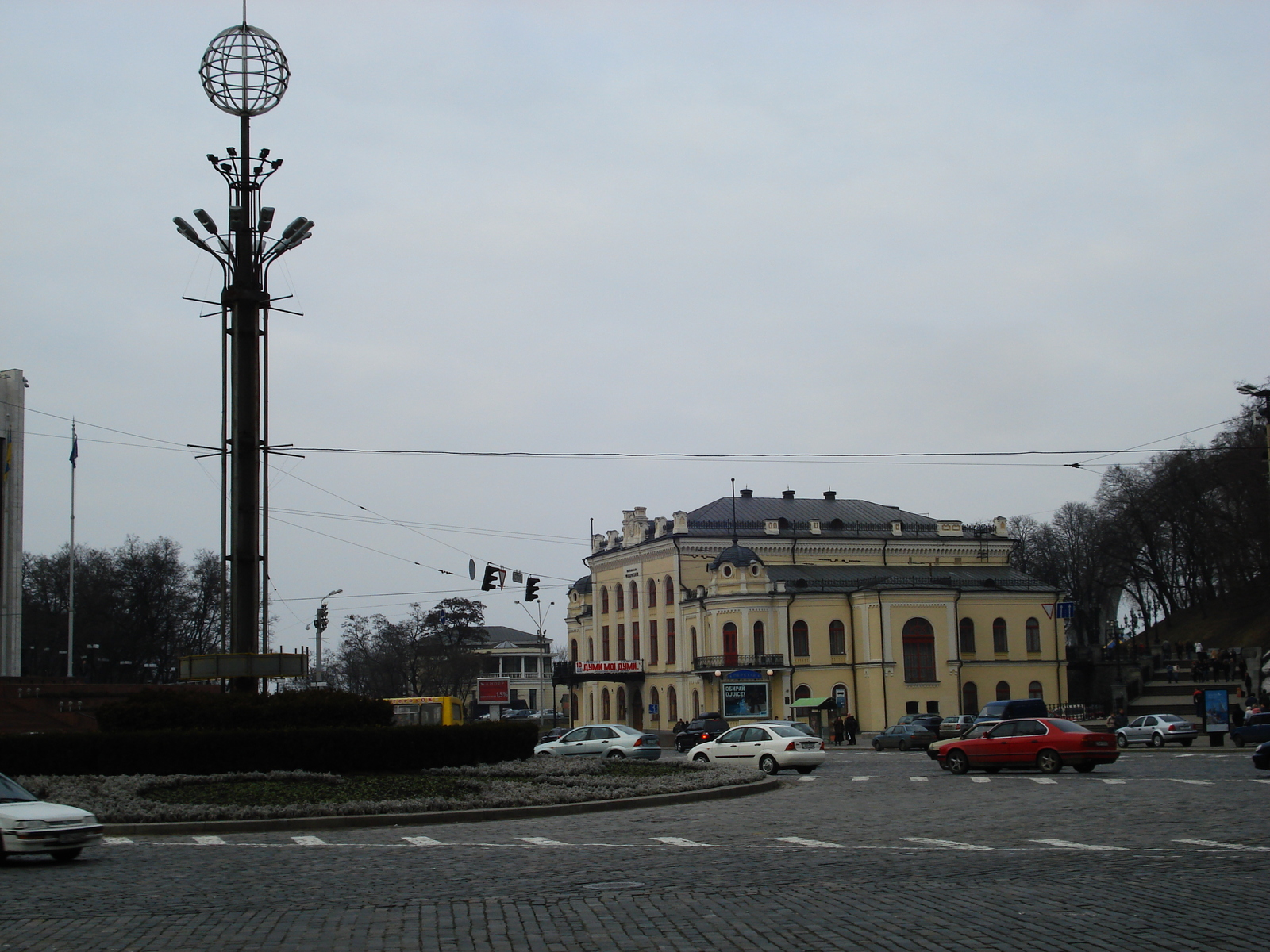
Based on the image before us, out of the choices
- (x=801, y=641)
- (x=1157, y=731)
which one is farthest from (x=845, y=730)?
(x=1157, y=731)

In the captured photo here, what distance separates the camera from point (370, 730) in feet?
88.5

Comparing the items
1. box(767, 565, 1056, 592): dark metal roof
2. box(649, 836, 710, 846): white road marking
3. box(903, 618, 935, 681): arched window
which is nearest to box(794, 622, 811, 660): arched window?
box(767, 565, 1056, 592): dark metal roof

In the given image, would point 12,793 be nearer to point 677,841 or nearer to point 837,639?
point 677,841

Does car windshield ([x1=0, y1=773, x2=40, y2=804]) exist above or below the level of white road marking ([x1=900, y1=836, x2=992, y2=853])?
above

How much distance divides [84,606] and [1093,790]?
242 ft

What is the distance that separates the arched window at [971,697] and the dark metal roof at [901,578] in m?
5.87

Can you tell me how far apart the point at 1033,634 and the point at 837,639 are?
12967 millimetres

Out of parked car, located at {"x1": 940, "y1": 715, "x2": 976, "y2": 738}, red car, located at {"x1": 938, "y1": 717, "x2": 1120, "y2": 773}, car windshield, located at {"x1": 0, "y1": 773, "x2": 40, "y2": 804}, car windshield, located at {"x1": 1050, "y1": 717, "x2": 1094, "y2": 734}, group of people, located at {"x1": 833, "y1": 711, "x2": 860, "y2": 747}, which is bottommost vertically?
group of people, located at {"x1": 833, "y1": 711, "x2": 860, "y2": 747}

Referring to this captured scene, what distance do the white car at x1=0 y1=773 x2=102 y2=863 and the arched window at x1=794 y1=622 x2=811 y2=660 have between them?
6269 centimetres

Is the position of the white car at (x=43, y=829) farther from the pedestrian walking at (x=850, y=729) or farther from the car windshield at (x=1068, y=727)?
the pedestrian walking at (x=850, y=729)

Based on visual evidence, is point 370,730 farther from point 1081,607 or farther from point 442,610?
point 1081,607

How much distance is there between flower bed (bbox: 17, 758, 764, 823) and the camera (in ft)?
66.4

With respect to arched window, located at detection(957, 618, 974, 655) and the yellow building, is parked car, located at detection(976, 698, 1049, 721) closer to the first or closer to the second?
the yellow building

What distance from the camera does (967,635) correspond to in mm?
78812
